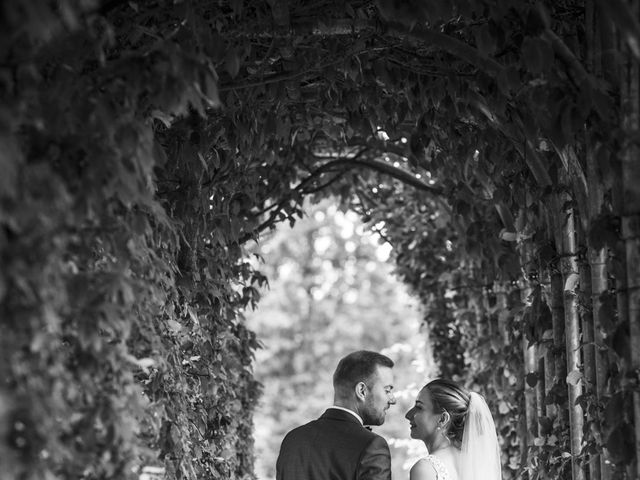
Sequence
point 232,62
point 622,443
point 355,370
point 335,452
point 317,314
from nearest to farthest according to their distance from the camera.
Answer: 1. point 622,443
2. point 232,62
3. point 335,452
4. point 355,370
5. point 317,314

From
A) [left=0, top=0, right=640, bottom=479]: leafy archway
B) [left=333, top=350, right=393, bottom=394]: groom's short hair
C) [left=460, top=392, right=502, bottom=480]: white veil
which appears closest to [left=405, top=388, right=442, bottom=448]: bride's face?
[left=460, top=392, right=502, bottom=480]: white veil

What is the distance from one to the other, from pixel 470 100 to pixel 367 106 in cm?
78

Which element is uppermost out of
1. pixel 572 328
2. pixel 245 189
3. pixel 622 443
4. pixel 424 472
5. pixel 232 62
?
pixel 245 189

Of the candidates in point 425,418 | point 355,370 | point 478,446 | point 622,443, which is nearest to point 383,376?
point 355,370

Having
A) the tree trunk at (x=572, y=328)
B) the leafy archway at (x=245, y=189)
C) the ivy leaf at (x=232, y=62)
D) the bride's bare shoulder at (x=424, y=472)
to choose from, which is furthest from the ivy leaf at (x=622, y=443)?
the ivy leaf at (x=232, y=62)

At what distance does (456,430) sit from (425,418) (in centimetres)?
15

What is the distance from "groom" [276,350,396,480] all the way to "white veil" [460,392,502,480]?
38 centimetres

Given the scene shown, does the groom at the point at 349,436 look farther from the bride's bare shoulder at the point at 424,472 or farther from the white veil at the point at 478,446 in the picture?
the white veil at the point at 478,446

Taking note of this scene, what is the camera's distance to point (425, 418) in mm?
4246

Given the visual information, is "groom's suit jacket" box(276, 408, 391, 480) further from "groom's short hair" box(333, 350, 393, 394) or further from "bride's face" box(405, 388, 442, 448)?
"bride's face" box(405, 388, 442, 448)

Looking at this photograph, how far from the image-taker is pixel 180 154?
4047 millimetres

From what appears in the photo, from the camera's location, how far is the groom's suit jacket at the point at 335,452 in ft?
12.5

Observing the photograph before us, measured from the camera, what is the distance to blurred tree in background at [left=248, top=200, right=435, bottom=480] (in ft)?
58.5

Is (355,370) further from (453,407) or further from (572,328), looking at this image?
(572,328)
